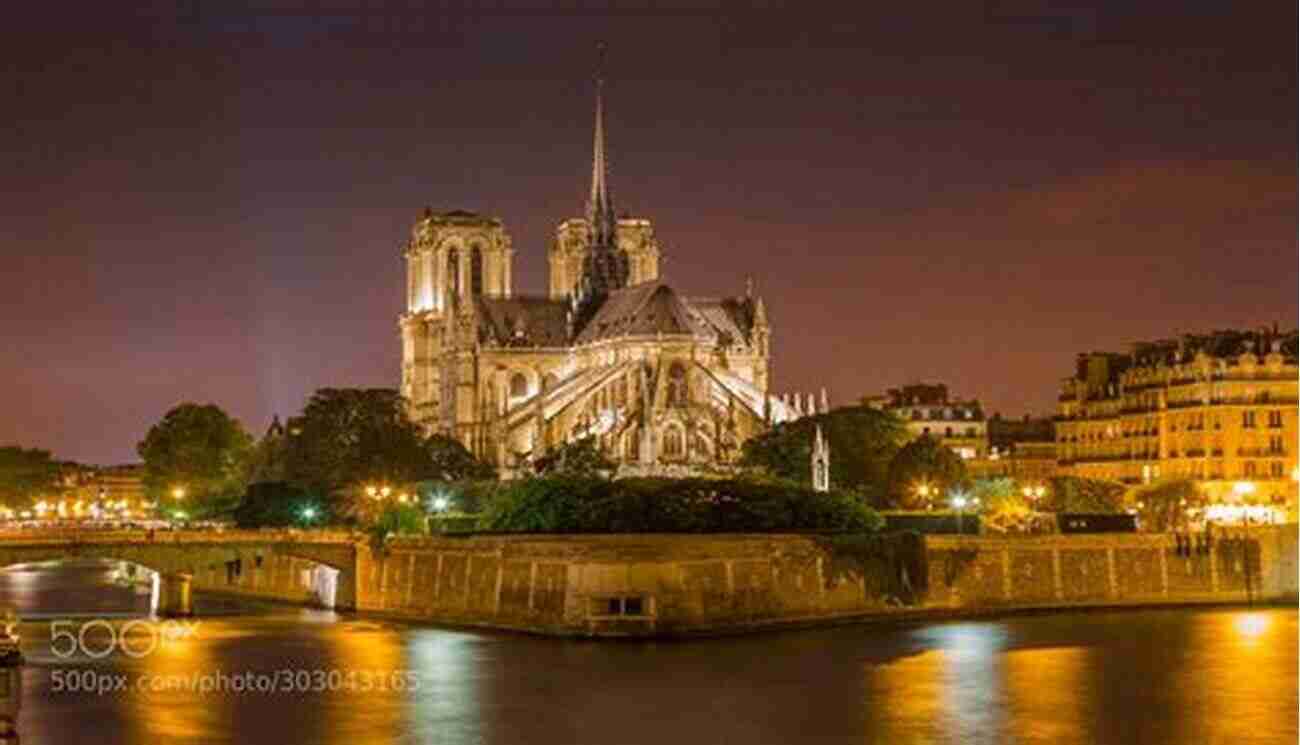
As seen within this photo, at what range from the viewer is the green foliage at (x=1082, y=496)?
85875 mm

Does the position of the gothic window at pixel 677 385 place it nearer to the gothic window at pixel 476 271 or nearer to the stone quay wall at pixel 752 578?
the gothic window at pixel 476 271

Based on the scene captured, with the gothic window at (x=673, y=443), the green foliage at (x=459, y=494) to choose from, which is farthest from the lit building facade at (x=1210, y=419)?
the green foliage at (x=459, y=494)

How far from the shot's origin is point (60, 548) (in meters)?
64.4

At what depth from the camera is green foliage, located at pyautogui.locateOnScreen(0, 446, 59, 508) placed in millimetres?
139500

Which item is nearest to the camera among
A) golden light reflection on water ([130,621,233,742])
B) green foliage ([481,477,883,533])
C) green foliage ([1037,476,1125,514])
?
golden light reflection on water ([130,621,233,742])

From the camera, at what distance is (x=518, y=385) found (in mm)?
124875

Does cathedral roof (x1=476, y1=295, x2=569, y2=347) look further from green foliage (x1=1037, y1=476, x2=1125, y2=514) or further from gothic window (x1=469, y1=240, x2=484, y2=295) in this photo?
green foliage (x1=1037, y1=476, x2=1125, y2=514)

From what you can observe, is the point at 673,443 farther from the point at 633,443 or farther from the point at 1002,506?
the point at 1002,506

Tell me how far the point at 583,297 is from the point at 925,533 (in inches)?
2335

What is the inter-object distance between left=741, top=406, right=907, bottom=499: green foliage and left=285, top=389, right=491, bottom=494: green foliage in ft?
42.5

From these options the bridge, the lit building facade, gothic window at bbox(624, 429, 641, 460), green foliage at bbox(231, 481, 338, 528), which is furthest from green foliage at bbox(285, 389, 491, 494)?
the lit building facade

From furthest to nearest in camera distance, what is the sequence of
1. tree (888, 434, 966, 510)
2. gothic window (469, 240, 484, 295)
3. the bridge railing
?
gothic window (469, 240, 484, 295) < tree (888, 434, 966, 510) < the bridge railing

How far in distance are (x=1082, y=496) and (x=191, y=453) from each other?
1870 inches

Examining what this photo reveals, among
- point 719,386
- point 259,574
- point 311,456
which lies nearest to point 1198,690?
point 259,574
